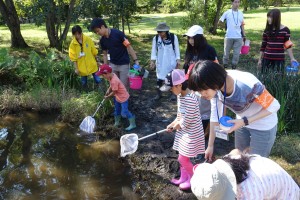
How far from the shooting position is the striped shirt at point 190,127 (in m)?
3.20

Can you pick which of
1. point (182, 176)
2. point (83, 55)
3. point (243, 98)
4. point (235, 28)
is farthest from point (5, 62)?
point (243, 98)

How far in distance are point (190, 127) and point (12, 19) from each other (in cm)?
851

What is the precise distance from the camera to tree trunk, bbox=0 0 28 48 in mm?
9637

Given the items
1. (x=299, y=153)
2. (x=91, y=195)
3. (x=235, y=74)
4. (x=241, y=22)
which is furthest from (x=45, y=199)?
(x=241, y=22)

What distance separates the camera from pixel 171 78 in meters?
3.13

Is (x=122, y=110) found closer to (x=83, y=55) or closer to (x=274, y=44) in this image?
(x=83, y=55)

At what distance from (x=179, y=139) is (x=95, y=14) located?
6.72 m

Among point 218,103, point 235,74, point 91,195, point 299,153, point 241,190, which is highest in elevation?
point 235,74

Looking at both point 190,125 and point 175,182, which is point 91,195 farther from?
point 190,125

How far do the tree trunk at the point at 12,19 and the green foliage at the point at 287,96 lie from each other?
820cm

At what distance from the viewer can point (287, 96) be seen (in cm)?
424

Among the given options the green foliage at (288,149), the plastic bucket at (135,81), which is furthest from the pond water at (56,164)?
the green foliage at (288,149)

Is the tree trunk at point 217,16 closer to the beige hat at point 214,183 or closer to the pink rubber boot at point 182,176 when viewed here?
the pink rubber boot at point 182,176

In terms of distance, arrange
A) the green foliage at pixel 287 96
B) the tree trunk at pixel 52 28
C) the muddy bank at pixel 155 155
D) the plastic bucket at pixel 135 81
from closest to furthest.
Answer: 1. the muddy bank at pixel 155 155
2. the green foliage at pixel 287 96
3. the plastic bucket at pixel 135 81
4. the tree trunk at pixel 52 28
